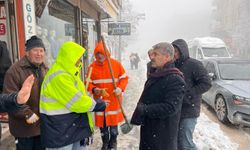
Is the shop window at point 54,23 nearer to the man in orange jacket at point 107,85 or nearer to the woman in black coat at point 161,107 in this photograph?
the man in orange jacket at point 107,85

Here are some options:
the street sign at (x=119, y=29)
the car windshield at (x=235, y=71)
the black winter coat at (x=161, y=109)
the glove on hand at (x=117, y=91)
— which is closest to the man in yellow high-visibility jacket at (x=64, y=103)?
the black winter coat at (x=161, y=109)

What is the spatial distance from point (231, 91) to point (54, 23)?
468 cm

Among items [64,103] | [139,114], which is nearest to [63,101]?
[64,103]

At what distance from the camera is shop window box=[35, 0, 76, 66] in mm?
6031

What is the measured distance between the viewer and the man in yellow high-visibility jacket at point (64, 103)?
8.79ft

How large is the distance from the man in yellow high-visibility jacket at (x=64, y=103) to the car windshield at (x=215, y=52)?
14288mm

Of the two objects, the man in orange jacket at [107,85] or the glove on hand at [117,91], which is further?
the man in orange jacket at [107,85]

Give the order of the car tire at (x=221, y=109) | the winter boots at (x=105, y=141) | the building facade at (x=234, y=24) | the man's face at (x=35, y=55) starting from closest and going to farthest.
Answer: the man's face at (x=35, y=55) < the winter boots at (x=105, y=141) < the car tire at (x=221, y=109) < the building facade at (x=234, y=24)

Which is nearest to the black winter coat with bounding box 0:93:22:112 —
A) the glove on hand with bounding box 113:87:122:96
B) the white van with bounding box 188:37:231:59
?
the glove on hand with bounding box 113:87:122:96

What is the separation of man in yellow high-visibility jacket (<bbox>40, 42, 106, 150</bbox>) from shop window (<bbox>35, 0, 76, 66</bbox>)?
127 inches

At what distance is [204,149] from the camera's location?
5090 mm

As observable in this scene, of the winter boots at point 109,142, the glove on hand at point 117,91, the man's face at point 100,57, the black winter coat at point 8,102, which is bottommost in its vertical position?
the winter boots at point 109,142

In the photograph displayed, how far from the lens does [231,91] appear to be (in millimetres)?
6809

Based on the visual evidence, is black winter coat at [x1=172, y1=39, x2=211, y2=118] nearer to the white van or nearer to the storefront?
the storefront
